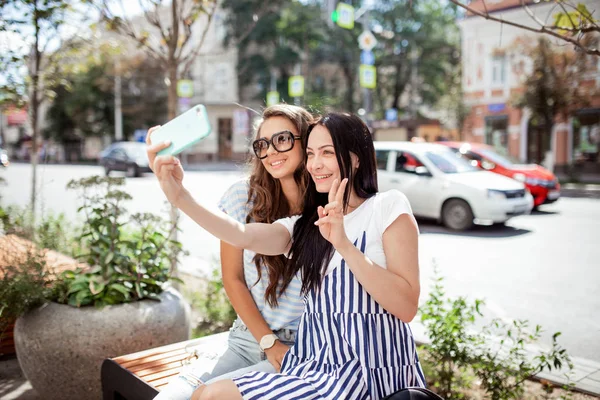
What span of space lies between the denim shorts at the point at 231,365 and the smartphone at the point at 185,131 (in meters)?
0.96

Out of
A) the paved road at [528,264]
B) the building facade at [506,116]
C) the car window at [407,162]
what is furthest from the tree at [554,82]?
the car window at [407,162]

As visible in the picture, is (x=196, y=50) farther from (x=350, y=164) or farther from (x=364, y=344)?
(x=364, y=344)

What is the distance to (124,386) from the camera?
269 centimetres

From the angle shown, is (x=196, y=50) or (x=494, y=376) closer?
(x=494, y=376)

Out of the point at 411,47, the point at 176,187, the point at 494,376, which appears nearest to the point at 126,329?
the point at 176,187

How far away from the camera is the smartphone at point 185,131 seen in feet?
5.76

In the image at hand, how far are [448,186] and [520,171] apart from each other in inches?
123

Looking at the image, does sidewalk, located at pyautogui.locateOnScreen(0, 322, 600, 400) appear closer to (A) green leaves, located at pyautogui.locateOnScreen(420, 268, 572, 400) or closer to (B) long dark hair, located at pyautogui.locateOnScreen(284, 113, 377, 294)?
(A) green leaves, located at pyautogui.locateOnScreen(420, 268, 572, 400)

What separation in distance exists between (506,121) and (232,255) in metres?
29.1

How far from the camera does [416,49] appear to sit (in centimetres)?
3881

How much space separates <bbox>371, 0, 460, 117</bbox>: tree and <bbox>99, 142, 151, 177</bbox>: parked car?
1967 cm

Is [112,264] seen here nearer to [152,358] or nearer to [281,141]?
[152,358]

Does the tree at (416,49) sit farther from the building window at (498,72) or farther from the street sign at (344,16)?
the street sign at (344,16)

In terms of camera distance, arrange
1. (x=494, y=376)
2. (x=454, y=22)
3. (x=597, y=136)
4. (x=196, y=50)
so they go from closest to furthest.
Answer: (x=494, y=376) < (x=196, y=50) < (x=597, y=136) < (x=454, y=22)
